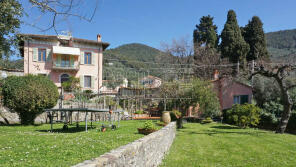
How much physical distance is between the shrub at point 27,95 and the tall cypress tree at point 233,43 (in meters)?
23.0

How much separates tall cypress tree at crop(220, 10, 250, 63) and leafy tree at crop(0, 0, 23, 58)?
26.0 m

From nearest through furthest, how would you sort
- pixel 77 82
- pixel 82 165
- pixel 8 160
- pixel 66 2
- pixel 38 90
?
pixel 82 165 < pixel 66 2 < pixel 8 160 < pixel 38 90 < pixel 77 82

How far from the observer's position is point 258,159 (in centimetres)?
653

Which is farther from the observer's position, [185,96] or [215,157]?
[185,96]

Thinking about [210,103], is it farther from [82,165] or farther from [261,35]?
[261,35]

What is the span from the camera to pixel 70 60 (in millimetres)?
25766

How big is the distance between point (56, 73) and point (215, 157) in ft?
74.5

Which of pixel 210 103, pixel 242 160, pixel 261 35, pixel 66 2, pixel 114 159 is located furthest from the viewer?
pixel 261 35

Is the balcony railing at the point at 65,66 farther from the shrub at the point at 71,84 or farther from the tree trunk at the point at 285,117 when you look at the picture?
the tree trunk at the point at 285,117

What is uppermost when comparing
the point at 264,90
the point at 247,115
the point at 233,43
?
the point at 233,43

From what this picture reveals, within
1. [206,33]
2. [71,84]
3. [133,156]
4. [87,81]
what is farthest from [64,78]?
[133,156]

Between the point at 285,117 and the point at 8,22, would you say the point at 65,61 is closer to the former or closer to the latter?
the point at 8,22

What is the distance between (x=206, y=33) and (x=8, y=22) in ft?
99.3

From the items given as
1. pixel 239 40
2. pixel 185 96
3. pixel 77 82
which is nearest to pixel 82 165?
pixel 185 96
